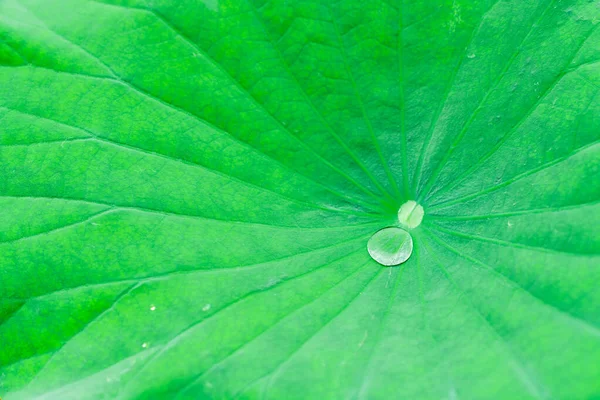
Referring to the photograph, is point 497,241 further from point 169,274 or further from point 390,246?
point 169,274

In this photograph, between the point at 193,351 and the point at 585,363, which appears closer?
the point at 585,363

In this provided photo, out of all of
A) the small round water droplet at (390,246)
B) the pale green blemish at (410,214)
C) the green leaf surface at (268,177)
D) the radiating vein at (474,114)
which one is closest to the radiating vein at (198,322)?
the green leaf surface at (268,177)

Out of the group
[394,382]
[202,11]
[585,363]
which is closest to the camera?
[585,363]

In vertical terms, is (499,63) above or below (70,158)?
above

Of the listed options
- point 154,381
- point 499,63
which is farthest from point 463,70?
point 154,381

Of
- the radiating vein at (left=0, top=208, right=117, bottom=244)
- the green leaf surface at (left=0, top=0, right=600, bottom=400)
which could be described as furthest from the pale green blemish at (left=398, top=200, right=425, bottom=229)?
the radiating vein at (left=0, top=208, right=117, bottom=244)

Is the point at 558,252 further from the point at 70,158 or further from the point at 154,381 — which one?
the point at 70,158

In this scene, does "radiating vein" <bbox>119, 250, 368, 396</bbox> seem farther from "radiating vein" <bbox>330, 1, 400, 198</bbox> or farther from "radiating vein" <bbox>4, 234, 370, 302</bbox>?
"radiating vein" <bbox>330, 1, 400, 198</bbox>
